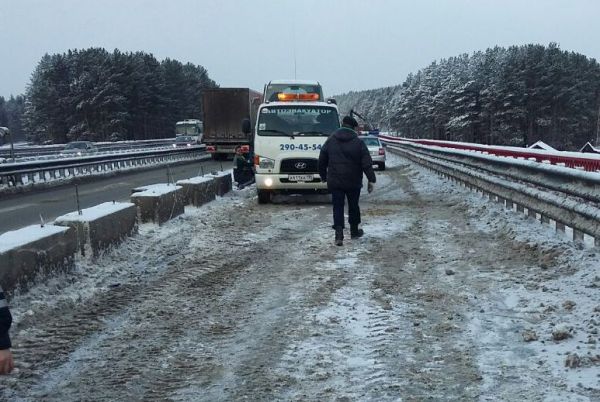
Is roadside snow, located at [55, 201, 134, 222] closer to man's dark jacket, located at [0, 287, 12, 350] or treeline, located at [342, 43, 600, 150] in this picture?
man's dark jacket, located at [0, 287, 12, 350]

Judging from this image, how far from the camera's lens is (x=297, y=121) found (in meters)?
13.6

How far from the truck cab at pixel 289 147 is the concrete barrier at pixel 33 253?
6942 millimetres

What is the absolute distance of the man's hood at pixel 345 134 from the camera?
27.7 feet

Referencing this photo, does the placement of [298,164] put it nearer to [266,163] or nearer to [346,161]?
[266,163]

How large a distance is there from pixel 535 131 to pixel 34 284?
9416cm

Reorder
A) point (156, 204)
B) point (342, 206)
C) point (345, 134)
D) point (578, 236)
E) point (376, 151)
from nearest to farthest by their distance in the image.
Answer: point (578, 236)
point (342, 206)
point (345, 134)
point (156, 204)
point (376, 151)

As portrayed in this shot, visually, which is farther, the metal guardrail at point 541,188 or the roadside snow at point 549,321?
the metal guardrail at point 541,188

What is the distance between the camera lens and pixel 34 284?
5.54m

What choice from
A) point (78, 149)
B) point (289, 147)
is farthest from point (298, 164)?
point (78, 149)

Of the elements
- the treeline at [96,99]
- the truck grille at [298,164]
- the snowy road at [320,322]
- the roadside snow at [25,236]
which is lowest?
the snowy road at [320,322]

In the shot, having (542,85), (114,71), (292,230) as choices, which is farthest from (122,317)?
(542,85)

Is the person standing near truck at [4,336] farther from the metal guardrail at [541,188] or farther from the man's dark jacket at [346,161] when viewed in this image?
the man's dark jacket at [346,161]

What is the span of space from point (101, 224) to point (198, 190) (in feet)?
17.8

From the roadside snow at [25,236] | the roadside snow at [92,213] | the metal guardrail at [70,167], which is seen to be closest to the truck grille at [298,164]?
the roadside snow at [92,213]
